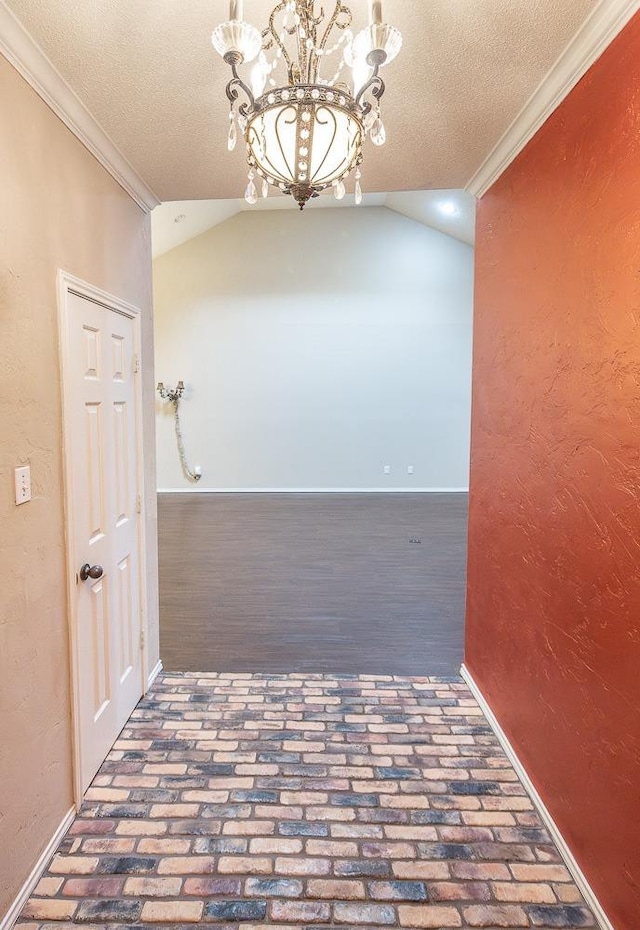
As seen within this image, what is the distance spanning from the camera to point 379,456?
762 centimetres

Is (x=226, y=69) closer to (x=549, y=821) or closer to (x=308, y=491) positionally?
(x=549, y=821)

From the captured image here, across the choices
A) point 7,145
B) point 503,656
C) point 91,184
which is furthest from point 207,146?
point 503,656

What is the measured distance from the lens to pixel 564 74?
145 cm

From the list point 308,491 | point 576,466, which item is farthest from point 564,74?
point 308,491

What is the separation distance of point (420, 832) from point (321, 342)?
6708mm

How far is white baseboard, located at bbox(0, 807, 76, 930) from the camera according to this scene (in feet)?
4.34

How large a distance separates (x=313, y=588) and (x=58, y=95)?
133 inches

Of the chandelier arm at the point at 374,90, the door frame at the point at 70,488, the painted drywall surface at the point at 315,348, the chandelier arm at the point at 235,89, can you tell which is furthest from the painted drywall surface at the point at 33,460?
the painted drywall surface at the point at 315,348

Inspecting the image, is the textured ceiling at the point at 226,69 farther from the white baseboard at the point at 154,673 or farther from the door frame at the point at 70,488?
the white baseboard at the point at 154,673

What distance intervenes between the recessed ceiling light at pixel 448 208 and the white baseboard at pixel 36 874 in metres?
7.28

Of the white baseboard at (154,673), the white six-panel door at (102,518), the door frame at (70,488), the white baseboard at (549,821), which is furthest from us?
the white baseboard at (154,673)

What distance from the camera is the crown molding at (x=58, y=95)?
127 cm

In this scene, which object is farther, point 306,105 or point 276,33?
point 276,33

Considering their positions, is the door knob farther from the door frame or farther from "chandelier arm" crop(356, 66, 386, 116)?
"chandelier arm" crop(356, 66, 386, 116)
